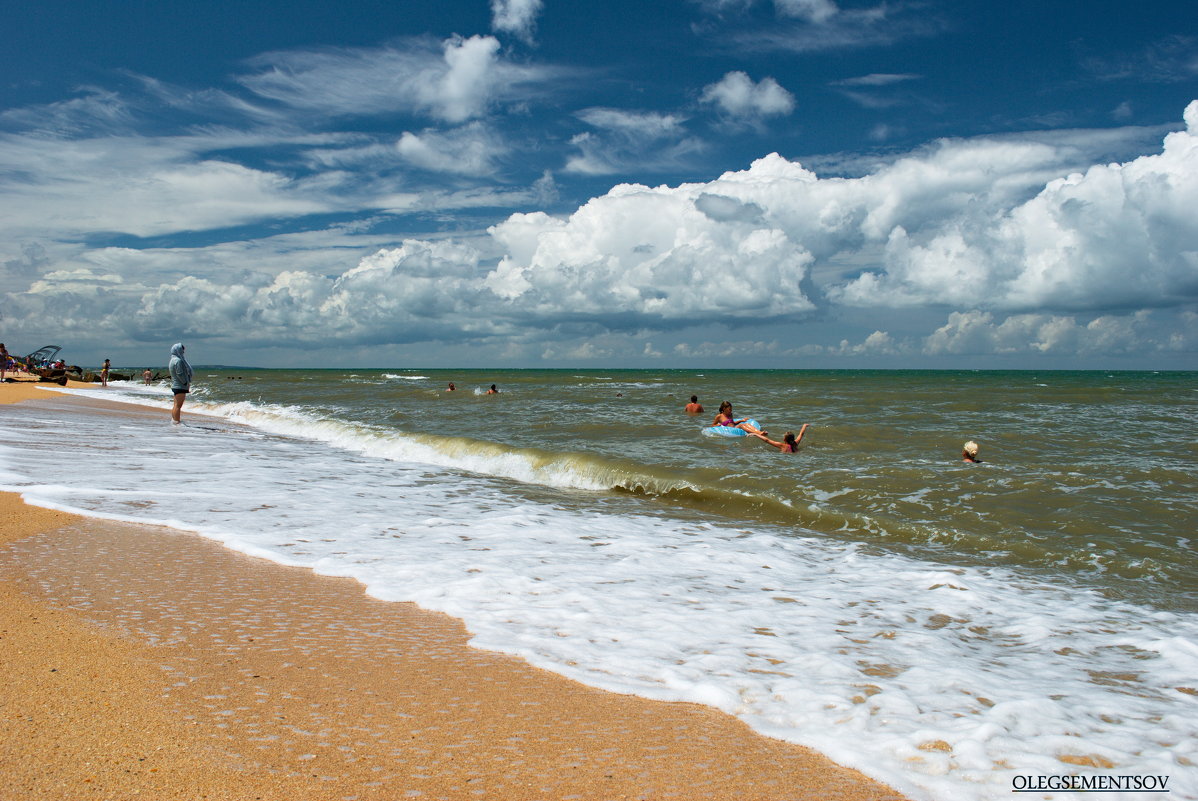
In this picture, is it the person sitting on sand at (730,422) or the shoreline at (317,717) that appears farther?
the person sitting on sand at (730,422)

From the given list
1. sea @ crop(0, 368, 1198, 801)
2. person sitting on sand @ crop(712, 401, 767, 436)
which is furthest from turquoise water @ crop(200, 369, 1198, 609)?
person sitting on sand @ crop(712, 401, 767, 436)

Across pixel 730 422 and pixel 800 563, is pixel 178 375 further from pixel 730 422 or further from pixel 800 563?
pixel 800 563

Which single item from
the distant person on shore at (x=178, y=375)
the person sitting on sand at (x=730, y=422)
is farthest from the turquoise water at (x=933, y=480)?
the distant person on shore at (x=178, y=375)

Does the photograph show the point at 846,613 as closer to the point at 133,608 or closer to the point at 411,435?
the point at 133,608

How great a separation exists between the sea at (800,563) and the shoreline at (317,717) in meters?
0.39

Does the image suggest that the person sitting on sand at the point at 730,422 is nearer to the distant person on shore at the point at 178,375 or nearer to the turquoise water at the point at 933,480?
the turquoise water at the point at 933,480

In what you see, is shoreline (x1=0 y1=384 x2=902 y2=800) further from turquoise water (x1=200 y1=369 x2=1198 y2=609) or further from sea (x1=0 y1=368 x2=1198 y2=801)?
turquoise water (x1=200 y1=369 x2=1198 y2=609)

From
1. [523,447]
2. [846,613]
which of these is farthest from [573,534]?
[523,447]

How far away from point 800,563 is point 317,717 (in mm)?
5532

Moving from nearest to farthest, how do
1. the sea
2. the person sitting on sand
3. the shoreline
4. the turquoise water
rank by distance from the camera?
1. the shoreline
2. the sea
3. the turquoise water
4. the person sitting on sand

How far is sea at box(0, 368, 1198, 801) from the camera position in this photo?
11.8 feet

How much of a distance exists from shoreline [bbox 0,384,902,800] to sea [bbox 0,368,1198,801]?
1.27 ft

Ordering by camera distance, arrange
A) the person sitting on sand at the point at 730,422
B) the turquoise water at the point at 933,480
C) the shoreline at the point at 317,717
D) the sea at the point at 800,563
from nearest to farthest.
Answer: the shoreline at the point at 317,717 < the sea at the point at 800,563 < the turquoise water at the point at 933,480 < the person sitting on sand at the point at 730,422

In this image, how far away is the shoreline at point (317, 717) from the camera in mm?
2672
